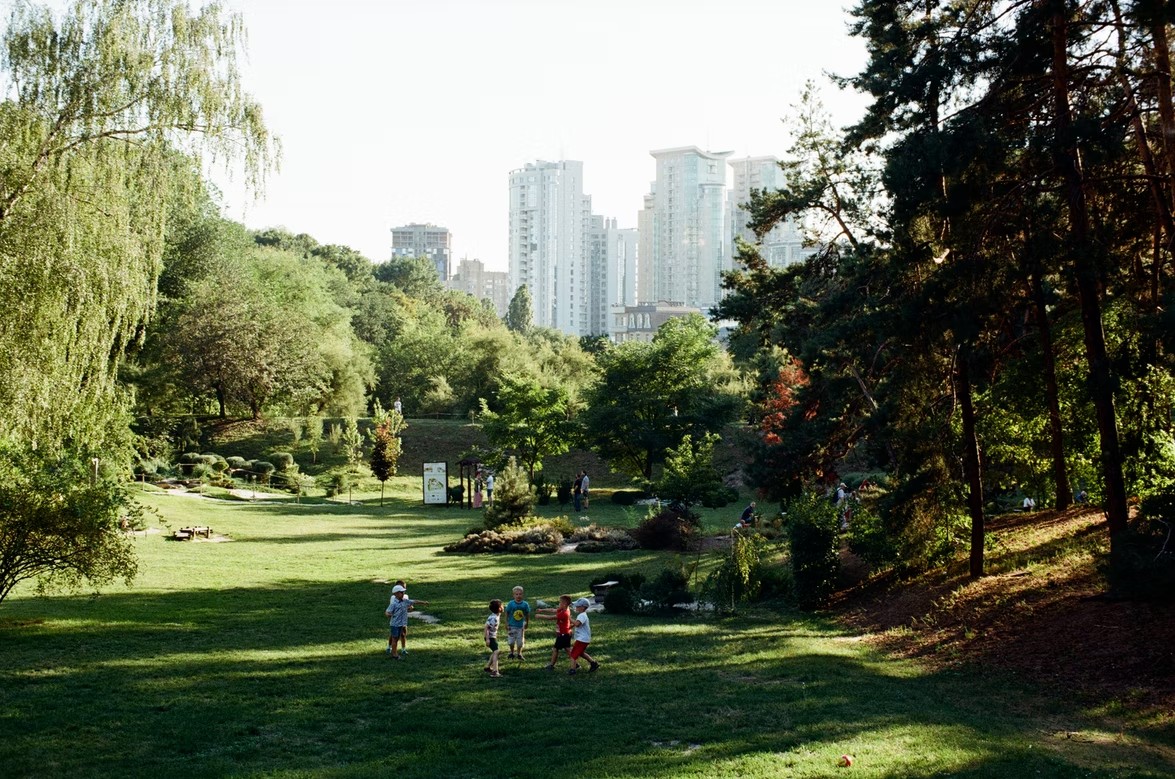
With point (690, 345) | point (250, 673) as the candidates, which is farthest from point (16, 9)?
point (690, 345)

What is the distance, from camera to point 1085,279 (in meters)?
14.2

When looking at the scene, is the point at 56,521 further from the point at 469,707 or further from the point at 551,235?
the point at 551,235

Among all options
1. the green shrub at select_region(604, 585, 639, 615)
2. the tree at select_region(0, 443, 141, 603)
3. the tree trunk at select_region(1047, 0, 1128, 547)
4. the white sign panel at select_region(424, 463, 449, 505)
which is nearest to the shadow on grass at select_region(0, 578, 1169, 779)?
the tree at select_region(0, 443, 141, 603)

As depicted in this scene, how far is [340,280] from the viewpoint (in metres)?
91.8

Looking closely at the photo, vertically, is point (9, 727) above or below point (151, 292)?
below

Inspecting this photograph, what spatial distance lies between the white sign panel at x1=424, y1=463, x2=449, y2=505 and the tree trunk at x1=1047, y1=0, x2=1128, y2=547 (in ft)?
100

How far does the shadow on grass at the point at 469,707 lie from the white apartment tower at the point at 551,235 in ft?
547

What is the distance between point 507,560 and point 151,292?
1229 centimetres

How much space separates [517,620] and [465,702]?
7.86 feet

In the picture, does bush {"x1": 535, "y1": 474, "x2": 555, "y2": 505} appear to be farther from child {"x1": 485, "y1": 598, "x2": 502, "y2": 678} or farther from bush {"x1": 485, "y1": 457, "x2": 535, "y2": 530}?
child {"x1": 485, "y1": 598, "x2": 502, "y2": 678}

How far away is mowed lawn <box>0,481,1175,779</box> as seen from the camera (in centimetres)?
968

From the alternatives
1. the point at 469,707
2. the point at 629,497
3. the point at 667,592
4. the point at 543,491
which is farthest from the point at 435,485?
the point at 469,707

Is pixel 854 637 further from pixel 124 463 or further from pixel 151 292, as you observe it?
pixel 124 463

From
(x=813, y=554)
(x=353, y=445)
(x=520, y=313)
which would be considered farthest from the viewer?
(x=520, y=313)
